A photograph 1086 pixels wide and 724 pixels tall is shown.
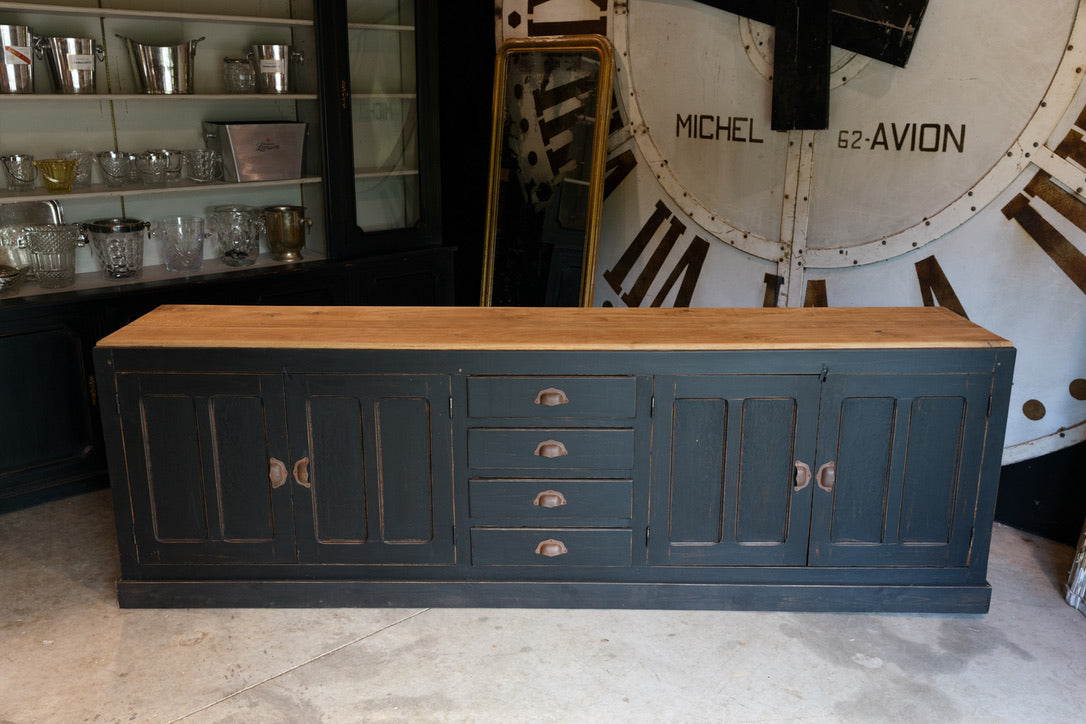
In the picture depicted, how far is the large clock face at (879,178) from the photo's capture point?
2.99m

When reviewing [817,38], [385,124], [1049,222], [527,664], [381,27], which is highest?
[381,27]

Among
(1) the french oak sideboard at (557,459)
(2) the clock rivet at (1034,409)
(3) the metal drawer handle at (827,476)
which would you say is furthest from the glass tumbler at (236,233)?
(2) the clock rivet at (1034,409)

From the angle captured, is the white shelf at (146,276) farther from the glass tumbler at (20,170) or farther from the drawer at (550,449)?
the drawer at (550,449)

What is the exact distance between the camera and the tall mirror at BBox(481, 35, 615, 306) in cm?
395

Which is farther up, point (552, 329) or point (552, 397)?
point (552, 329)

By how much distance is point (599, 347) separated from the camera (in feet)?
8.32

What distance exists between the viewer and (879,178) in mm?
3314

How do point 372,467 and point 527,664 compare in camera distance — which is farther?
point 372,467

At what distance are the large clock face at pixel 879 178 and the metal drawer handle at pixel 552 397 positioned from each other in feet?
4.49

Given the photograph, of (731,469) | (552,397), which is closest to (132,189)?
(552,397)

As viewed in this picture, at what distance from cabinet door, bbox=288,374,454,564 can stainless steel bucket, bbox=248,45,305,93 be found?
5.95ft

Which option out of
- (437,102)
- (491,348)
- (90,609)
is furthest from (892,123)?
(90,609)

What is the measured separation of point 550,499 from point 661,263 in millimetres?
1583

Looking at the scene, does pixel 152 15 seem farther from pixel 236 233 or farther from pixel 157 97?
pixel 236 233
